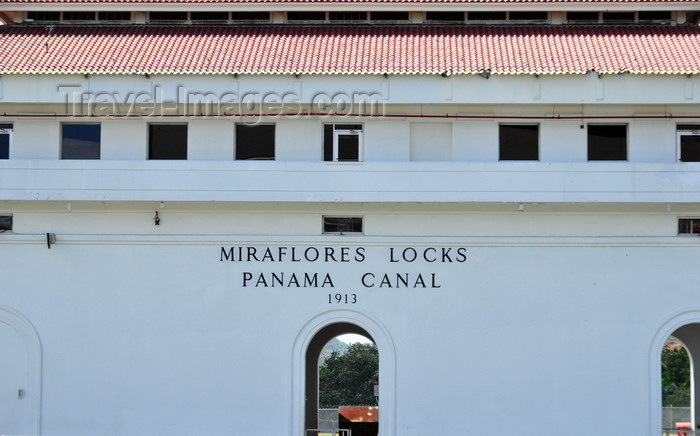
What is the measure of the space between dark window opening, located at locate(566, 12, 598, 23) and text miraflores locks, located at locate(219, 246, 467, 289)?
265 inches

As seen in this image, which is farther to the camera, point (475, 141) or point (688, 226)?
point (475, 141)

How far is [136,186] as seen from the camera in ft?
68.3

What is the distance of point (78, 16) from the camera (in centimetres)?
2455

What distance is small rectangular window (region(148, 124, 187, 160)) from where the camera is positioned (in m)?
21.7

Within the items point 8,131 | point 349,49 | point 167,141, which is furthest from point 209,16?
point 8,131

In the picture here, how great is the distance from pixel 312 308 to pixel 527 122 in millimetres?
5803

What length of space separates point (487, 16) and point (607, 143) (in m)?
4.62

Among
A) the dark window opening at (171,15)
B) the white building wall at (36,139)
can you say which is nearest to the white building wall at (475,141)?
the dark window opening at (171,15)

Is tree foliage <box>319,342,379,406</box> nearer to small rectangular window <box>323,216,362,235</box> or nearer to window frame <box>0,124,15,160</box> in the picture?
small rectangular window <box>323,216,362,235</box>

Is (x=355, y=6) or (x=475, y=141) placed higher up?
(x=355, y=6)

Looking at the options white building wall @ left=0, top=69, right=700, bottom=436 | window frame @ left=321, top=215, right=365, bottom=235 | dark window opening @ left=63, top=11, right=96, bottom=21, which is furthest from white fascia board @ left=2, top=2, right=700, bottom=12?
window frame @ left=321, top=215, right=365, bottom=235

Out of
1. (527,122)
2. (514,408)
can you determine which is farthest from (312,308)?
(527,122)

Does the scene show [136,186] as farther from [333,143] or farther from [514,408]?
[514,408]

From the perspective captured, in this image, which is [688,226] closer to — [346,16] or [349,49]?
[349,49]
